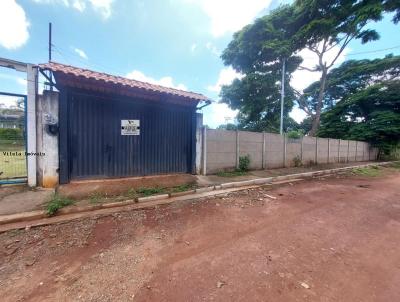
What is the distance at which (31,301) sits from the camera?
6.37ft

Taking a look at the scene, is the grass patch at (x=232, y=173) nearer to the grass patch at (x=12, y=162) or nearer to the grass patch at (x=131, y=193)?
the grass patch at (x=131, y=193)

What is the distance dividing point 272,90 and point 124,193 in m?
16.0

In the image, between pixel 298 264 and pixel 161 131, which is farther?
pixel 161 131

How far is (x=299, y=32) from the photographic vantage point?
14.0 m

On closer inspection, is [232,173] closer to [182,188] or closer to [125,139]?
[182,188]

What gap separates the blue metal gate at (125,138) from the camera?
18.3 feet

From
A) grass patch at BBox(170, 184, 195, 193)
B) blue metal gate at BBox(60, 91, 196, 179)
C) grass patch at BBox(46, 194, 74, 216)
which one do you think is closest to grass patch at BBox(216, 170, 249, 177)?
blue metal gate at BBox(60, 91, 196, 179)

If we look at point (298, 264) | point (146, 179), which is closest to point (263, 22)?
point (146, 179)

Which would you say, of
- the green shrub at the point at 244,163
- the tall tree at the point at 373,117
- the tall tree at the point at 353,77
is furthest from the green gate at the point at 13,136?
the tall tree at the point at 373,117

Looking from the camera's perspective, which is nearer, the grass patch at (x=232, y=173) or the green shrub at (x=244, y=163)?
the grass patch at (x=232, y=173)

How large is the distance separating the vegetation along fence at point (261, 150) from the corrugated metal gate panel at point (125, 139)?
3.35ft

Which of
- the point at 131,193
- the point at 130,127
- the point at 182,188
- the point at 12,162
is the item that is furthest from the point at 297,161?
the point at 12,162

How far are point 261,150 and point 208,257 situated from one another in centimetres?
773

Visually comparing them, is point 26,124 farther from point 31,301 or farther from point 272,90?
point 272,90
